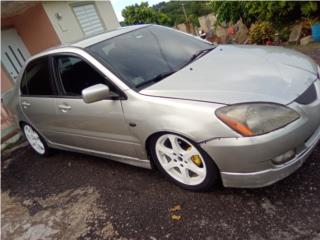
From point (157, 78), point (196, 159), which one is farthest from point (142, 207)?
point (157, 78)

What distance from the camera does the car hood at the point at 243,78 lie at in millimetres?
2756

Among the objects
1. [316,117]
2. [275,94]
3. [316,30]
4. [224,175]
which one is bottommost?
[316,30]

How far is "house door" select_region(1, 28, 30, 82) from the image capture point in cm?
1020

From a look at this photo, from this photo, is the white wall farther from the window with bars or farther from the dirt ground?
the dirt ground

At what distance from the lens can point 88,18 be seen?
12.9 metres

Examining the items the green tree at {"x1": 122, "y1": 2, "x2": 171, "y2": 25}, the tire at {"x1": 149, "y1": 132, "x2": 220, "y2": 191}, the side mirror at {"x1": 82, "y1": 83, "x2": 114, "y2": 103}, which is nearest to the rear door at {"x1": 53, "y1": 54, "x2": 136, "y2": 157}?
the side mirror at {"x1": 82, "y1": 83, "x2": 114, "y2": 103}

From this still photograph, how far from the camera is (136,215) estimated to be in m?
3.24

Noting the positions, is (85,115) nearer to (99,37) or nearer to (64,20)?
(99,37)

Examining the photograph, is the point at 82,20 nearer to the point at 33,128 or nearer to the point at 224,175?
the point at 33,128

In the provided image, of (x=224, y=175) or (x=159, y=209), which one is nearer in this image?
(x=224, y=175)

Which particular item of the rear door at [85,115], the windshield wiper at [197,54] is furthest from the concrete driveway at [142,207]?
the windshield wiper at [197,54]

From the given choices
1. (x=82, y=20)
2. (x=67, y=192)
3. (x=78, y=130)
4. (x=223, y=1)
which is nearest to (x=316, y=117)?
(x=78, y=130)

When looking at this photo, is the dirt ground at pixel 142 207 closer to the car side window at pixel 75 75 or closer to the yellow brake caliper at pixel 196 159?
the yellow brake caliper at pixel 196 159

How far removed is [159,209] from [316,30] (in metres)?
5.99
